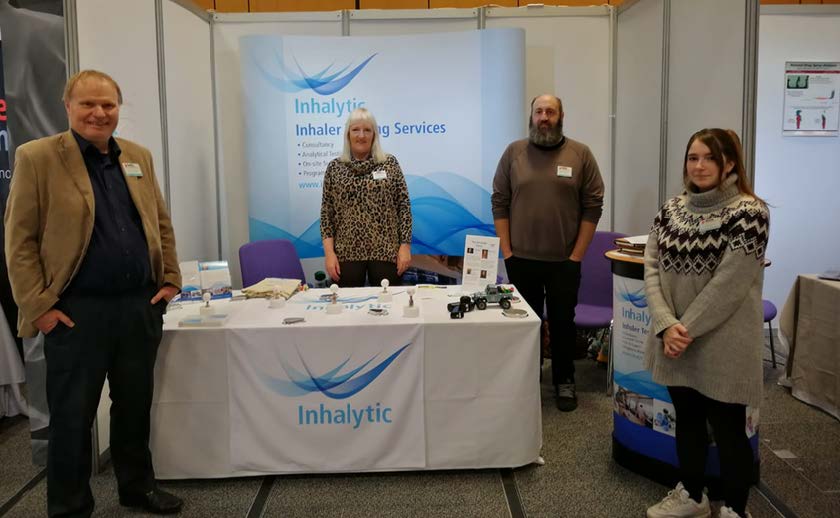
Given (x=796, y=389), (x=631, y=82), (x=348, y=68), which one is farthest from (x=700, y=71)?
(x=348, y=68)

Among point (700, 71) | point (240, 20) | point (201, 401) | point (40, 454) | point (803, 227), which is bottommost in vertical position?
point (40, 454)

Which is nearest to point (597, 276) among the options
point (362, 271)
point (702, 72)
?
point (702, 72)

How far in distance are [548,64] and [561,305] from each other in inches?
74.8

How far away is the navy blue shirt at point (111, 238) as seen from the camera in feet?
6.06

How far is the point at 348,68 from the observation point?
3.78 m

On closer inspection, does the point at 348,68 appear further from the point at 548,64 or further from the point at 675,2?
the point at 675,2

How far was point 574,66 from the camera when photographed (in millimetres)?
4086

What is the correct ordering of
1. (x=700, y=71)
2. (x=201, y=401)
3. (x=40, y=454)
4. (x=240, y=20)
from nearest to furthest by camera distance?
(x=201, y=401)
(x=40, y=454)
(x=700, y=71)
(x=240, y=20)

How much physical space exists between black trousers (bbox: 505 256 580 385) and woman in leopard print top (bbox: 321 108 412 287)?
2.01 feet

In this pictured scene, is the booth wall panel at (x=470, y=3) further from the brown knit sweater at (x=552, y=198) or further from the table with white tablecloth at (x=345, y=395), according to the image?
the table with white tablecloth at (x=345, y=395)

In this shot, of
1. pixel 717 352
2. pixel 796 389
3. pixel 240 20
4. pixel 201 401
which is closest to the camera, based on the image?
pixel 717 352

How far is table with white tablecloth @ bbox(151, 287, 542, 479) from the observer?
2211 millimetres

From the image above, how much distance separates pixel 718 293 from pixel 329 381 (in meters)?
1.35

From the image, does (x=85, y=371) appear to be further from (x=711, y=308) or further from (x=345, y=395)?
(x=711, y=308)
